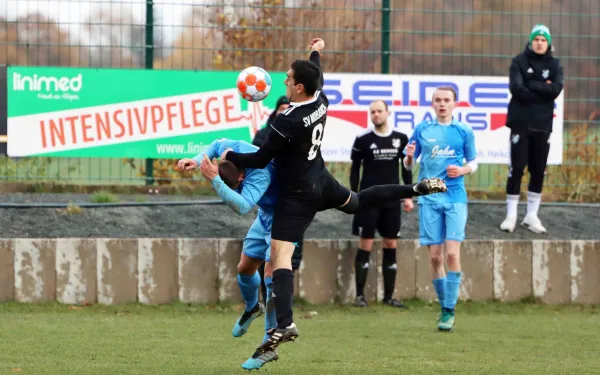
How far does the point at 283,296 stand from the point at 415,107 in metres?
7.09

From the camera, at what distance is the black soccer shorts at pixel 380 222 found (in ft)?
42.1

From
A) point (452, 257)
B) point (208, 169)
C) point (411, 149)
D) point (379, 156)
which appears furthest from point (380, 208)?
point (208, 169)

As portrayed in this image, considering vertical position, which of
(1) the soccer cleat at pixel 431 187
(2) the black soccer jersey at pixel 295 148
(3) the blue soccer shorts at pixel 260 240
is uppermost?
(2) the black soccer jersey at pixel 295 148

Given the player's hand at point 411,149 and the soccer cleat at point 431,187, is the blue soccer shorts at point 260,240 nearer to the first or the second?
the soccer cleat at point 431,187

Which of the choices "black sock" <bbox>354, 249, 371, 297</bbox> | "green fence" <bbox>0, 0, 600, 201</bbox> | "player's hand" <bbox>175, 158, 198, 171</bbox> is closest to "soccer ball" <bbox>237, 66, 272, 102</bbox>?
"player's hand" <bbox>175, 158, 198, 171</bbox>

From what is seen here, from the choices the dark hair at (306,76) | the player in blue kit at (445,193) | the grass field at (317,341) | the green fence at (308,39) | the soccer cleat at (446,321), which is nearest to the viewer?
the dark hair at (306,76)

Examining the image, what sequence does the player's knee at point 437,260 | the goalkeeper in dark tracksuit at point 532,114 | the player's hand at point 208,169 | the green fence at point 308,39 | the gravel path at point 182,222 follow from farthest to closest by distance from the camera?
the green fence at point 308,39, the goalkeeper in dark tracksuit at point 532,114, the gravel path at point 182,222, the player's knee at point 437,260, the player's hand at point 208,169

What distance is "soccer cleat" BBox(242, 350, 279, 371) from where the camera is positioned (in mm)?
7813

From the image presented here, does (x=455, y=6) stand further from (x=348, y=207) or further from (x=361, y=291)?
(x=348, y=207)

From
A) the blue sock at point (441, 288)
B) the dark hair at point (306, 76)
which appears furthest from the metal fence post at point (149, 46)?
the dark hair at point (306, 76)

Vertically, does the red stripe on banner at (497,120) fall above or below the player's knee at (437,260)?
above

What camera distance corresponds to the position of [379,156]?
42.6 ft

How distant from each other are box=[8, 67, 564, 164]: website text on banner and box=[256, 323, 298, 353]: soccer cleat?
672 centimetres

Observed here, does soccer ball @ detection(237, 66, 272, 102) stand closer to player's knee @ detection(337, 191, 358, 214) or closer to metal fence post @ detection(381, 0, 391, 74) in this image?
player's knee @ detection(337, 191, 358, 214)
